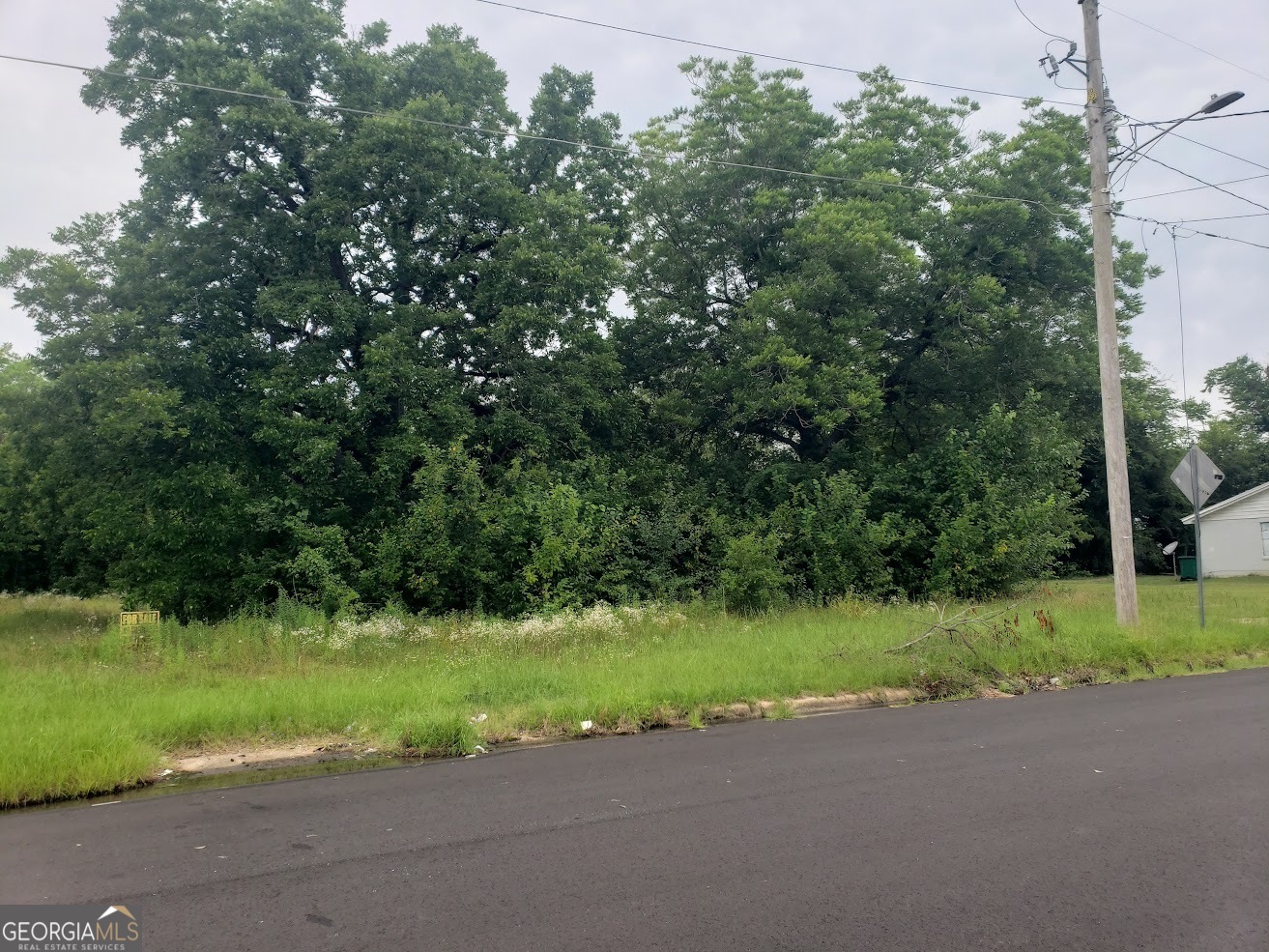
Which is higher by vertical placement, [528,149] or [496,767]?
[528,149]

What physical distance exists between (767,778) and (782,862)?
1.82 metres

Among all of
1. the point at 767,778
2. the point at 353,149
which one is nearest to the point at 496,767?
the point at 767,778

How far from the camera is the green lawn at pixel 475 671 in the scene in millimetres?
7668

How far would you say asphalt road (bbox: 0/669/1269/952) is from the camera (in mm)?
3959

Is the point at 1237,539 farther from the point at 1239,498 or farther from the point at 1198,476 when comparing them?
the point at 1198,476

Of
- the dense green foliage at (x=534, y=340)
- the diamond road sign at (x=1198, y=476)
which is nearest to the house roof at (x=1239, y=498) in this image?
the dense green foliage at (x=534, y=340)

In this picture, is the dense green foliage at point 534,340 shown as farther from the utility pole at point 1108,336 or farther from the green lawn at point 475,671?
the utility pole at point 1108,336

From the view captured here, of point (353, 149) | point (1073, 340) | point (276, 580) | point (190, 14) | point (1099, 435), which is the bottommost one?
point (276, 580)

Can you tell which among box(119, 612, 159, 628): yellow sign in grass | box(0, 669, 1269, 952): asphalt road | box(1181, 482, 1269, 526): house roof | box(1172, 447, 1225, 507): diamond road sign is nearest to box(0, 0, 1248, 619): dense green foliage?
box(119, 612, 159, 628): yellow sign in grass

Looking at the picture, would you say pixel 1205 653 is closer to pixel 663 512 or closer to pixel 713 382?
pixel 663 512

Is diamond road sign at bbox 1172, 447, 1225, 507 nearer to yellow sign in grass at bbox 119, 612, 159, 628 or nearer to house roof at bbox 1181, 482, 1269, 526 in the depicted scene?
yellow sign in grass at bbox 119, 612, 159, 628

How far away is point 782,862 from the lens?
4.73 meters

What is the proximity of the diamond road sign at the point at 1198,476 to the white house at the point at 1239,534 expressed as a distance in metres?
27.7

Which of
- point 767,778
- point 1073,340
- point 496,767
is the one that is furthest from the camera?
point 1073,340
